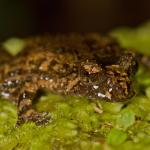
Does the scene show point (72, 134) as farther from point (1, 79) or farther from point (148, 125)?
point (1, 79)

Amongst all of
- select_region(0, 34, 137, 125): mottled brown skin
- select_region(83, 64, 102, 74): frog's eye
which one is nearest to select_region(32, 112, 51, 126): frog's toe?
select_region(0, 34, 137, 125): mottled brown skin

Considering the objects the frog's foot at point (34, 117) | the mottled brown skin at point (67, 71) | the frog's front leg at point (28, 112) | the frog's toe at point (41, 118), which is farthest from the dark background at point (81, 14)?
the frog's toe at point (41, 118)

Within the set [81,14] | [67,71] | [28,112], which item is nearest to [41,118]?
[28,112]

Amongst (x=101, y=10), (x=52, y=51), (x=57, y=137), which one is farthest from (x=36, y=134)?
(x=101, y=10)

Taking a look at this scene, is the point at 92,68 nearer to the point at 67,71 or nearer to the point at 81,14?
the point at 67,71

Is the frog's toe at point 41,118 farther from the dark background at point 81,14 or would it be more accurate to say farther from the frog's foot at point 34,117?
the dark background at point 81,14

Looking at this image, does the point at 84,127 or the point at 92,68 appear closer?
the point at 84,127
